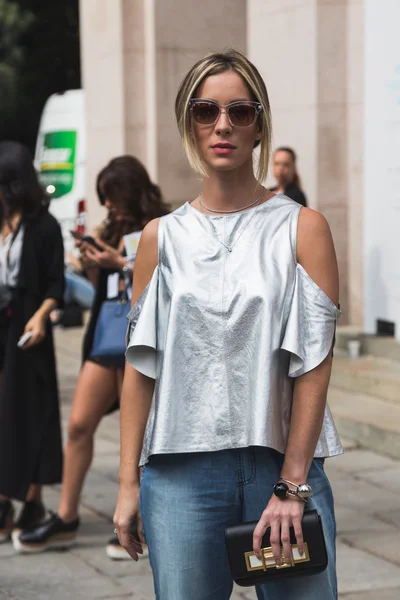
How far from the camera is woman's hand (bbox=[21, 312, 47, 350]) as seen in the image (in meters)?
5.42

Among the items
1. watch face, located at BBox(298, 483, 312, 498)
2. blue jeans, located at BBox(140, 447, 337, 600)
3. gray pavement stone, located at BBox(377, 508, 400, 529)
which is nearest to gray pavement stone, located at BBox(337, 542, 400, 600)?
gray pavement stone, located at BBox(377, 508, 400, 529)

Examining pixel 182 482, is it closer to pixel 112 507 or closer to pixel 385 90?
pixel 112 507

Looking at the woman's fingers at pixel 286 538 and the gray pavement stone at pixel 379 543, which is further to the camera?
the gray pavement stone at pixel 379 543

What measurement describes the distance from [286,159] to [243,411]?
7.06 meters

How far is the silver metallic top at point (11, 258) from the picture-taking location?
555 cm

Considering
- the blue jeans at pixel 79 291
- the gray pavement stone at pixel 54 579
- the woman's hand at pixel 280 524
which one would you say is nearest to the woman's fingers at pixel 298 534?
the woman's hand at pixel 280 524

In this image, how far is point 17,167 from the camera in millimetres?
5531

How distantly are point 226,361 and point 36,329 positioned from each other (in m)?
3.02

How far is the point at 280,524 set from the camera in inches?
97.6

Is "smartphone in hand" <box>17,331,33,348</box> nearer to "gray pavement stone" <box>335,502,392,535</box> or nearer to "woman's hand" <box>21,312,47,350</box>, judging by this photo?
"woman's hand" <box>21,312,47,350</box>

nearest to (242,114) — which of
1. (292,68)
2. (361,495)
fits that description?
(361,495)

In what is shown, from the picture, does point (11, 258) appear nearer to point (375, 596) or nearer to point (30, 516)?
point (30, 516)

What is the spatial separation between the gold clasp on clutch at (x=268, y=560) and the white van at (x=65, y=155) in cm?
1365

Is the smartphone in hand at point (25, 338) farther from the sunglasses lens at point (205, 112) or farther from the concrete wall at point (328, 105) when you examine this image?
the concrete wall at point (328, 105)
